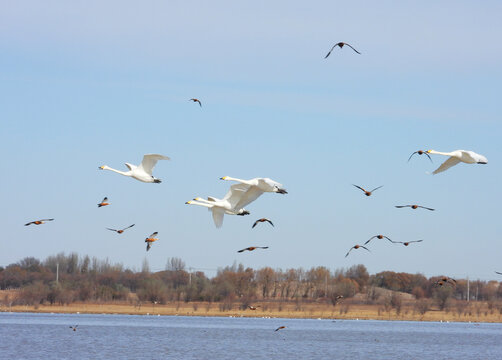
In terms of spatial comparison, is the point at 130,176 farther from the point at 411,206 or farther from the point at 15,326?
the point at 15,326

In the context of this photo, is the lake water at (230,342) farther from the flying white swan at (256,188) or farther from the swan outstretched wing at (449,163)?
the swan outstretched wing at (449,163)

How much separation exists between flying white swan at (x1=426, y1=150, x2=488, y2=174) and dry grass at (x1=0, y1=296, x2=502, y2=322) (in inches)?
2560

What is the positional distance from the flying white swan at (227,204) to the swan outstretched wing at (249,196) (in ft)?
0.83

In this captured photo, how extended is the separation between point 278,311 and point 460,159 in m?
71.6

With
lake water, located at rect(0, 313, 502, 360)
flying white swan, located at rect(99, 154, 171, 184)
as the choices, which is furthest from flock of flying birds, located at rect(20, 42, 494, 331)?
lake water, located at rect(0, 313, 502, 360)

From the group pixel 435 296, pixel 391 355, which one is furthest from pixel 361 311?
pixel 391 355

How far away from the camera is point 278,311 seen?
99.4 meters

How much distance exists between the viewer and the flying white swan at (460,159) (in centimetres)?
2866

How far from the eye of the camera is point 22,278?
130375 millimetres

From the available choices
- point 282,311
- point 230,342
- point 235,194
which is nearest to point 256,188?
point 235,194

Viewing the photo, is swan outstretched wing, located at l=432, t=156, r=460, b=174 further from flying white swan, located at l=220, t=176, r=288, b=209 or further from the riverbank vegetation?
the riverbank vegetation

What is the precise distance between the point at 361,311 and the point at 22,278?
2012 inches

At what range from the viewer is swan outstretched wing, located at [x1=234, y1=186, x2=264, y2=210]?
95.9ft

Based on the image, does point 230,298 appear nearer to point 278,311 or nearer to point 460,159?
point 278,311
